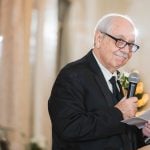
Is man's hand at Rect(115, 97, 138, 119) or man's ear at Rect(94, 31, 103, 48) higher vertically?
man's ear at Rect(94, 31, 103, 48)

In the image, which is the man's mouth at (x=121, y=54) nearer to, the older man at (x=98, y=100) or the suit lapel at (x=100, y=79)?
the older man at (x=98, y=100)

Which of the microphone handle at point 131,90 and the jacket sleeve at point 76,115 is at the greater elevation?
the microphone handle at point 131,90

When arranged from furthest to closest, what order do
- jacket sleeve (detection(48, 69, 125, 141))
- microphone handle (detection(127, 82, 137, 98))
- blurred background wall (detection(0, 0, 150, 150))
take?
blurred background wall (detection(0, 0, 150, 150)), microphone handle (detection(127, 82, 137, 98)), jacket sleeve (detection(48, 69, 125, 141))

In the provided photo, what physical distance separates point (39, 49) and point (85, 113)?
5.37ft

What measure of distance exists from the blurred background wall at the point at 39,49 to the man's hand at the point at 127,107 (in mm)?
955

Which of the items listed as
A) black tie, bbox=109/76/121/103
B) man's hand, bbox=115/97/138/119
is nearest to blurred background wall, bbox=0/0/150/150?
black tie, bbox=109/76/121/103

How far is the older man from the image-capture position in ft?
5.55

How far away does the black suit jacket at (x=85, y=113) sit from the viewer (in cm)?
168

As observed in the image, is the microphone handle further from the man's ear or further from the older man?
the man's ear

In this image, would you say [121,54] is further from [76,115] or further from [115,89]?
[76,115]

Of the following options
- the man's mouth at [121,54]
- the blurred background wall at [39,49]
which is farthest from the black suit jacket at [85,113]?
the blurred background wall at [39,49]

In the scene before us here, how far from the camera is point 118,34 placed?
1.88m

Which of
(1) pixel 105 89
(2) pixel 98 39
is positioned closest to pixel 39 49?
(2) pixel 98 39

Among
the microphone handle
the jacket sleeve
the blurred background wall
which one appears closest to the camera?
the jacket sleeve
